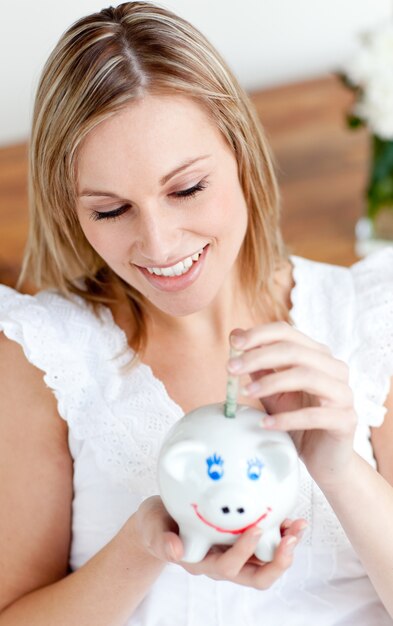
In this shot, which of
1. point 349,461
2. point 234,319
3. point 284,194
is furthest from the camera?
point 284,194

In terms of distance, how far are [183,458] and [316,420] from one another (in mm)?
136

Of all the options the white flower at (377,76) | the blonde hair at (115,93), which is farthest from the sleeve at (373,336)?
the white flower at (377,76)

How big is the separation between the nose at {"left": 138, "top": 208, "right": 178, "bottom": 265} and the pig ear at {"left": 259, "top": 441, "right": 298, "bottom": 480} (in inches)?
11.1

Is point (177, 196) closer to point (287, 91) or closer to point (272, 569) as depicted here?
point (272, 569)

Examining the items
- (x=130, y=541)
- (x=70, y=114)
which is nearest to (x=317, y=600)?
(x=130, y=541)

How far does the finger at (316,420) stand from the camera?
0.91 meters

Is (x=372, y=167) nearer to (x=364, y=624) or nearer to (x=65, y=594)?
(x=364, y=624)

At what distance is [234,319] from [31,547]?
16.9 inches

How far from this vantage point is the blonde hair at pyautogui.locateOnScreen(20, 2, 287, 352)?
1.08 meters

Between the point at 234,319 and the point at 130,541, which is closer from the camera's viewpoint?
the point at 130,541

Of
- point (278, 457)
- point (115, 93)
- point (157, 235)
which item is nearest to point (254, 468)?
point (278, 457)

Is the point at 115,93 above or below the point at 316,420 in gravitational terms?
above

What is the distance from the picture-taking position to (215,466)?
894 mm

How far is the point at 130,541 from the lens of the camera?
3.48 ft
